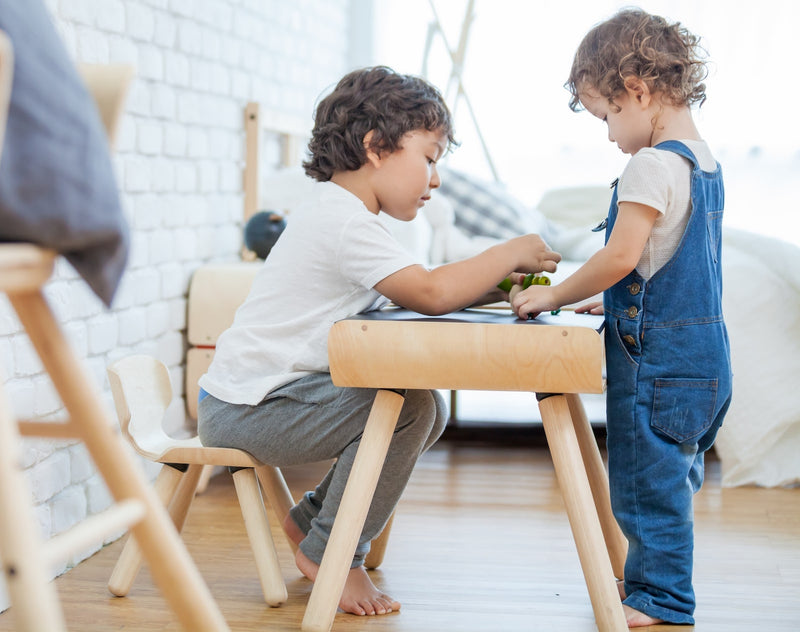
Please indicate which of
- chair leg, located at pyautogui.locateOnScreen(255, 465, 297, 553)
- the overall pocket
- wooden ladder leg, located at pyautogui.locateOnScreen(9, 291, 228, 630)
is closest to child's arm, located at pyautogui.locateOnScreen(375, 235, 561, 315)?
the overall pocket

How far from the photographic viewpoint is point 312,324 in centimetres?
142

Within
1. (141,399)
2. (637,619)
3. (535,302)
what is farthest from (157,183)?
(637,619)

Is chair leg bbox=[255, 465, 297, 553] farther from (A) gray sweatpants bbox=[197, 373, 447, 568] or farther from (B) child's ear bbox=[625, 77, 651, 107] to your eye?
(B) child's ear bbox=[625, 77, 651, 107]

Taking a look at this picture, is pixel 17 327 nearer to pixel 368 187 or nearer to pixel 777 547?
pixel 368 187

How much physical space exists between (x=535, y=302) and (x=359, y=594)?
0.51 metres

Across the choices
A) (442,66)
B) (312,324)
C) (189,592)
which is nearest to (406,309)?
(312,324)

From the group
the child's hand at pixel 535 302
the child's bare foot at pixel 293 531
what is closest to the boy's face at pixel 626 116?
the child's hand at pixel 535 302

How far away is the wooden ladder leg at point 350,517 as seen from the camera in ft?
4.07

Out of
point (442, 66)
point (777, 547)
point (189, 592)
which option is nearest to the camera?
point (189, 592)

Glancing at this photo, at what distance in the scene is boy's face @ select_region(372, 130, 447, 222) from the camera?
1469mm

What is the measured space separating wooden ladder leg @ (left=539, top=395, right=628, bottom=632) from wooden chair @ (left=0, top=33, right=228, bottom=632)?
568mm

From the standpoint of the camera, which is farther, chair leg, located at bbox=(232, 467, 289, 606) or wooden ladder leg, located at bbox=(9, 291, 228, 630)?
chair leg, located at bbox=(232, 467, 289, 606)

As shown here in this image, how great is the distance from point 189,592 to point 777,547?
1.33 m

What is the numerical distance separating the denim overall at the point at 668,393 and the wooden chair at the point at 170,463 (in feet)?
1.75
